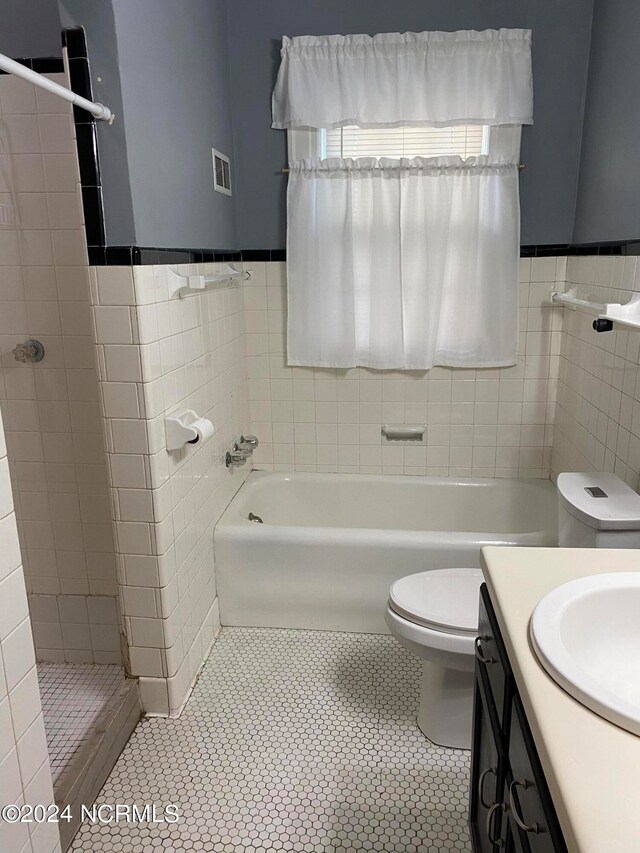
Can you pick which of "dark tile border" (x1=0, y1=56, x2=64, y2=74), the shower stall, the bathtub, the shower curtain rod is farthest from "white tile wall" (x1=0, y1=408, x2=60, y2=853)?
"dark tile border" (x1=0, y1=56, x2=64, y2=74)

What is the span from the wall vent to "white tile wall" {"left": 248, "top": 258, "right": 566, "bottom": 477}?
38 centimetres

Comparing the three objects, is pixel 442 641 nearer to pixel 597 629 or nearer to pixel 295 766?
pixel 295 766

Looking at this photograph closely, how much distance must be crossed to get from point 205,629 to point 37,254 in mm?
1461

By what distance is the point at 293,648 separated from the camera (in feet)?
8.10

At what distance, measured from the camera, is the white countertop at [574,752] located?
700 mm

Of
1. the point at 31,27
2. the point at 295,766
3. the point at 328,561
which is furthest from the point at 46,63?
the point at 295,766

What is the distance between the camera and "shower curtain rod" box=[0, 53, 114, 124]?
1.22 meters

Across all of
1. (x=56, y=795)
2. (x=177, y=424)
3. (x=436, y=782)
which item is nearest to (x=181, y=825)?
(x=56, y=795)

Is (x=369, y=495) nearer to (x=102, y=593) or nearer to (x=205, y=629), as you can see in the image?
(x=205, y=629)

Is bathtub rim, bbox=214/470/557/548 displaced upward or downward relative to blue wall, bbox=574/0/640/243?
downward

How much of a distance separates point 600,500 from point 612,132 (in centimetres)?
138

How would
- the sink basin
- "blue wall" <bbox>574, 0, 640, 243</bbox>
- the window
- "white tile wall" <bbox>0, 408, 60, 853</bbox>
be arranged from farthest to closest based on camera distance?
the window → "blue wall" <bbox>574, 0, 640, 243</bbox> → "white tile wall" <bbox>0, 408, 60, 853</bbox> → the sink basin

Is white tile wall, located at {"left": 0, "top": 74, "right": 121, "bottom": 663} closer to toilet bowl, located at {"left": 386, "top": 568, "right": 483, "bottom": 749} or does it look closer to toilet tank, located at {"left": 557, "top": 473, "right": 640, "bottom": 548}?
toilet bowl, located at {"left": 386, "top": 568, "right": 483, "bottom": 749}

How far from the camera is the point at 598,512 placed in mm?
1682
